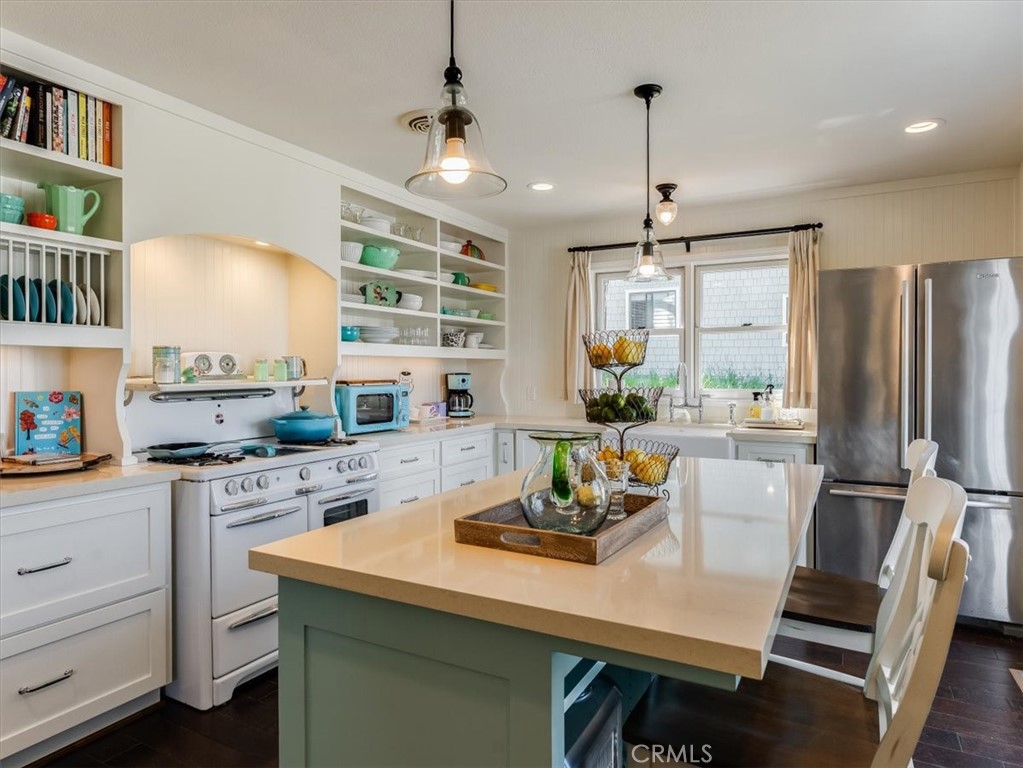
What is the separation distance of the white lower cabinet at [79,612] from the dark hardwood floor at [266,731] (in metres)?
0.13

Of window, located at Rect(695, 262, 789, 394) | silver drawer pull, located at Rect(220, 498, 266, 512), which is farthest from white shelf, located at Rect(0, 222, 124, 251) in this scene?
window, located at Rect(695, 262, 789, 394)

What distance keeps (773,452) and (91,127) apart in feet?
11.9

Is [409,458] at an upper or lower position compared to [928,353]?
lower

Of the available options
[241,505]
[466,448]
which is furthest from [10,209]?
[466,448]

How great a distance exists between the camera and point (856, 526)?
335 centimetres

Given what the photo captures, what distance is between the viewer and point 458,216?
4.58 m

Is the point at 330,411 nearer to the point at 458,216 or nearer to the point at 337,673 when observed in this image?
the point at 458,216

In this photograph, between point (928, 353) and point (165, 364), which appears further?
point (928, 353)

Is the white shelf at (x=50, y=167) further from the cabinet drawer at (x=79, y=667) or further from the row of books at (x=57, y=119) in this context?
the cabinet drawer at (x=79, y=667)

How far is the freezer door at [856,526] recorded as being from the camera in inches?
129

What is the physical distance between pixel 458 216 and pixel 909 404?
10.0ft

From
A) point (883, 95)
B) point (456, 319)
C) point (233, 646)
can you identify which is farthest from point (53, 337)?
point (883, 95)

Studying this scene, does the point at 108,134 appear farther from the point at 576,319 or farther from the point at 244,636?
the point at 576,319

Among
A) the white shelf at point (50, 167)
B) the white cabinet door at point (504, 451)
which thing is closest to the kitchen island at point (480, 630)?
the white shelf at point (50, 167)
